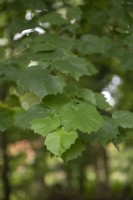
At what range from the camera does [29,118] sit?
1.28 meters

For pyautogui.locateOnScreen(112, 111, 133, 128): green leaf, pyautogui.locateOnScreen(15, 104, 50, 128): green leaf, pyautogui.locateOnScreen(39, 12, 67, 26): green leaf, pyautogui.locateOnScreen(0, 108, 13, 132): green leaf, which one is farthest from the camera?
pyautogui.locateOnScreen(39, 12, 67, 26): green leaf

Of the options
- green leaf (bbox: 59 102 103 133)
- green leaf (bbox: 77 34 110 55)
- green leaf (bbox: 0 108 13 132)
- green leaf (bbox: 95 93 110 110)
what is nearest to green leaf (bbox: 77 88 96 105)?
green leaf (bbox: 95 93 110 110)

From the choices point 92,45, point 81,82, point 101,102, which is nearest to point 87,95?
point 101,102

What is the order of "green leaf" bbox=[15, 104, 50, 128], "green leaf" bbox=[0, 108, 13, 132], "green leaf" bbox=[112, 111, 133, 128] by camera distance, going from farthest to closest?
"green leaf" bbox=[0, 108, 13, 132] < "green leaf" bbox=[112, 111, 133, 128] < "green leaf" bbox=[15, 104, 50, 128]

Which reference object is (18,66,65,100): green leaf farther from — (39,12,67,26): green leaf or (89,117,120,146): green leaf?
(39,12,67,26): green leaf

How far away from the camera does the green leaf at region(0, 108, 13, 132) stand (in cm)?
156

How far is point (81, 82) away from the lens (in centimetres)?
347

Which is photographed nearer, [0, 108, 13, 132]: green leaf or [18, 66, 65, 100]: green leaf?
[18, 66, 65, 100]: green leaf

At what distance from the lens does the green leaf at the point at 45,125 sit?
117 centimetres

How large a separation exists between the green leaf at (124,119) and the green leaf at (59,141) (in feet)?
0.88

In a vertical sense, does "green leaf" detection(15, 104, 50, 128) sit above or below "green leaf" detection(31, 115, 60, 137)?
below

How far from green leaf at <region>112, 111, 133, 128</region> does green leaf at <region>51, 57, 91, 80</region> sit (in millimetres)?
208

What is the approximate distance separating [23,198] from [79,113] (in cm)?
415

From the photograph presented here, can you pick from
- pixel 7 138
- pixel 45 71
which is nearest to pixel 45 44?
pixel 45 71
